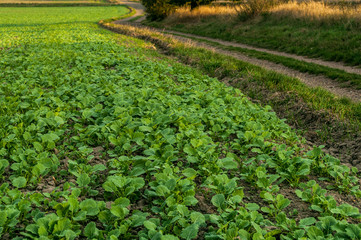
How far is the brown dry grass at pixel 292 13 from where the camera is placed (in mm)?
14873

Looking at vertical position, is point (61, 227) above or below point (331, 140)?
above

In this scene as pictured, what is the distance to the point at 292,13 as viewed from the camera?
18.0 metres

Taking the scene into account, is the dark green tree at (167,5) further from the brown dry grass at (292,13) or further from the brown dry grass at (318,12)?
the brown dry grass at (318,12)

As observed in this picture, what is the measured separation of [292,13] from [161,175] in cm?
1777

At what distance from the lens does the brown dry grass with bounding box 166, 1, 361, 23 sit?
14.9m

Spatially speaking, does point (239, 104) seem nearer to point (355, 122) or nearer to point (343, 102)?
point (355, 122)

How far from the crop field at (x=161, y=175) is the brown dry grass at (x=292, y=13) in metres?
11.5

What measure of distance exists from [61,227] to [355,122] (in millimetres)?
5499

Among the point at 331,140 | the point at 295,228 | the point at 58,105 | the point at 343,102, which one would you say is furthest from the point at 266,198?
the point at 343,102

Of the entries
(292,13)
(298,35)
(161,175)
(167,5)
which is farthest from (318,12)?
(167,5)

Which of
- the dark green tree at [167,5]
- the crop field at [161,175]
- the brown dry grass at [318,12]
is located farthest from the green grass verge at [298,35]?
the dark green tree at [167,5]

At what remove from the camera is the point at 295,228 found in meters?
2.74

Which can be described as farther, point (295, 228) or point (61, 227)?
point (295, 228)

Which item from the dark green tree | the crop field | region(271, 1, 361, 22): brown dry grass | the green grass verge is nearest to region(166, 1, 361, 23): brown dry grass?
region(271, 1, 361, 22): brown dry grass
